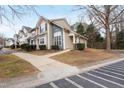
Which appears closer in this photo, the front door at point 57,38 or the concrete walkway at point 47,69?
the concrete walkway at point 47,69

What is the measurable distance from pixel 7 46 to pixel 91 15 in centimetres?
572

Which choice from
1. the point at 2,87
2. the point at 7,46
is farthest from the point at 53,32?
the point at 2,87

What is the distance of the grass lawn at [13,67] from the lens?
535 cm

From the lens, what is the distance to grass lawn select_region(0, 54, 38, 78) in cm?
535

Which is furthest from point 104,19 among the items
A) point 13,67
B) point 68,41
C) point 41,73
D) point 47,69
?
point 13,67

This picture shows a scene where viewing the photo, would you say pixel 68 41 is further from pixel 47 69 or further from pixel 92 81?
pixel 92 81

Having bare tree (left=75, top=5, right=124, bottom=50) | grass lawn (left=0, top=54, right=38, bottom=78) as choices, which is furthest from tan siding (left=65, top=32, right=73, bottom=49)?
grass lawn (left=0, top=54, right=38, bottom=78)

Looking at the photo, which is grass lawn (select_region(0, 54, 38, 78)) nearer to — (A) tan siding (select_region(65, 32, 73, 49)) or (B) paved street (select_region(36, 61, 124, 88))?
(B) paved street (select_region(36, 61, 124, 88))

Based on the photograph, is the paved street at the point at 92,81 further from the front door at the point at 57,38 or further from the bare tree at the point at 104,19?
the front door at the point at 57,38

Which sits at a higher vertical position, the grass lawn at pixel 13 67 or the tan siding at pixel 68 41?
the tan siding at pixel 68 41

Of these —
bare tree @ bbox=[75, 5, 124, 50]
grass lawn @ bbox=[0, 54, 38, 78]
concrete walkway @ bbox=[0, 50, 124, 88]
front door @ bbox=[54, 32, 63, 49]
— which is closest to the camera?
concrete walkway @ bbox=[0, 50, 124, 88]

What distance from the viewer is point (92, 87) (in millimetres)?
4406

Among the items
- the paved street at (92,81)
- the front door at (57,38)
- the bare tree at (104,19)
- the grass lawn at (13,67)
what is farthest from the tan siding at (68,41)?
the paved street at (92,81)
